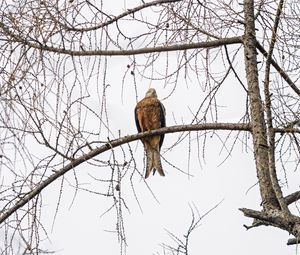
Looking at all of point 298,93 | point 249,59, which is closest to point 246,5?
point 249,59

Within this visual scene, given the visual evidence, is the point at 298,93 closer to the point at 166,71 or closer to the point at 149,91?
the point at 166,71

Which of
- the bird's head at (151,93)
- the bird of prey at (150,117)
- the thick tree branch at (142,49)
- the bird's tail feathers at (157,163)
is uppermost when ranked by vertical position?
the bird's head at (151,93)

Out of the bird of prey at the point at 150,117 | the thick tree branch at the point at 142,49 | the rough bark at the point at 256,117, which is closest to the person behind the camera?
the rough bark at the point at 256,117

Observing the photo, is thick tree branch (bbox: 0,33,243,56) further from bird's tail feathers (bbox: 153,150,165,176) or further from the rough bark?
bird's tail feathers (bbox: 153,150,165,176)

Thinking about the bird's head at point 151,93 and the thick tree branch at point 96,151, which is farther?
the bird's head at point 151,93

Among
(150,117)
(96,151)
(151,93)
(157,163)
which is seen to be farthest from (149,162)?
(96,151)

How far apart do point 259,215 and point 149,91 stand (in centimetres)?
255

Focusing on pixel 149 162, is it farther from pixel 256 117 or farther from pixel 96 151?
pixel 256 117

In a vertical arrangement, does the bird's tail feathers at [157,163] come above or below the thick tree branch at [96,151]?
above

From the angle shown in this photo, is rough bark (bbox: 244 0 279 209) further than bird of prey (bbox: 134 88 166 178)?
No

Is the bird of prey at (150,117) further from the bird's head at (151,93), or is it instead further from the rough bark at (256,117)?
the rough bark at (256,117)

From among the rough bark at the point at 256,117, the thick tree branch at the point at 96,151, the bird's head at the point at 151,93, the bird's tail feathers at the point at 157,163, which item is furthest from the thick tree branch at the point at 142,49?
the bird's head at the point at 151,93

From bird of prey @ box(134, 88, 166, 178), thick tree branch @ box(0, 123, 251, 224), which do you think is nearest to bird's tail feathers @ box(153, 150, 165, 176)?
bird of prey @ box(134, 88, 166, 178)

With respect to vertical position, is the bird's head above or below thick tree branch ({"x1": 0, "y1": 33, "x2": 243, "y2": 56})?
above
